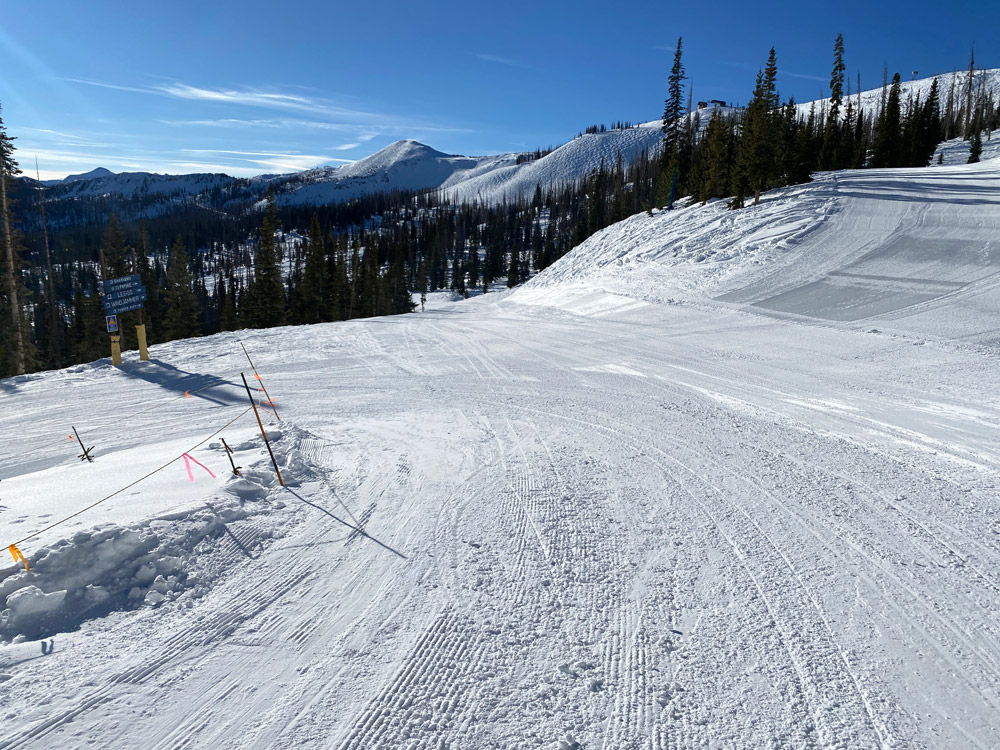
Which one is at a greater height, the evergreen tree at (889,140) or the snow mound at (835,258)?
the evergreen tree at (889,140)

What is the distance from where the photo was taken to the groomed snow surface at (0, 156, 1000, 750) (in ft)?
9.64

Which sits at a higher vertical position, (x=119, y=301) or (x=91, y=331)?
(x=119, y=301)

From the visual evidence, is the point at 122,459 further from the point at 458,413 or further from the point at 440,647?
the point at 440,647

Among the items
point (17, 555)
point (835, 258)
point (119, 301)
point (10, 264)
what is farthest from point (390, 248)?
point (17, 555)

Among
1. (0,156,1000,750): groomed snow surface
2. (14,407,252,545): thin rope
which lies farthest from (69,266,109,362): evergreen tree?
(14,407,252,545): thin rope

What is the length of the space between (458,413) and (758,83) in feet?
128

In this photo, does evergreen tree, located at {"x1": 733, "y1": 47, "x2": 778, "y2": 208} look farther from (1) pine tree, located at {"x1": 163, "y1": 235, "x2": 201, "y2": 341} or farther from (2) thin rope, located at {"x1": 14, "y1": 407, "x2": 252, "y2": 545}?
(1) pine tree, located at {"x1": 163, "y1": 235, "x2": 201, "y2": 341}

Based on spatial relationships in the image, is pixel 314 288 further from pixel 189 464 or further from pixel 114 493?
pixel 114 493

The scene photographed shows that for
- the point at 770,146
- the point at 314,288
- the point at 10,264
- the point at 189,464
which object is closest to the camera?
A: the point at 189,464

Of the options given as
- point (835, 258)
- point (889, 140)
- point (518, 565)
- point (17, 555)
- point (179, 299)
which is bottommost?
point (518, 565)

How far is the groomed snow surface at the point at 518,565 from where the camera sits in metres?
2.94

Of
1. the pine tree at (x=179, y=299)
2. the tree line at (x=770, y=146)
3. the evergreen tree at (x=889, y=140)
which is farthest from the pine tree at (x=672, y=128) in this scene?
the pine tree at (x=179, y=299)

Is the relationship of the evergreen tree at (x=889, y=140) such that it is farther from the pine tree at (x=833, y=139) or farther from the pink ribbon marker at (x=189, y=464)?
the pink ribbon marker at (x=189, y=464)

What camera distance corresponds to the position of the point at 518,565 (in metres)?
4.38
